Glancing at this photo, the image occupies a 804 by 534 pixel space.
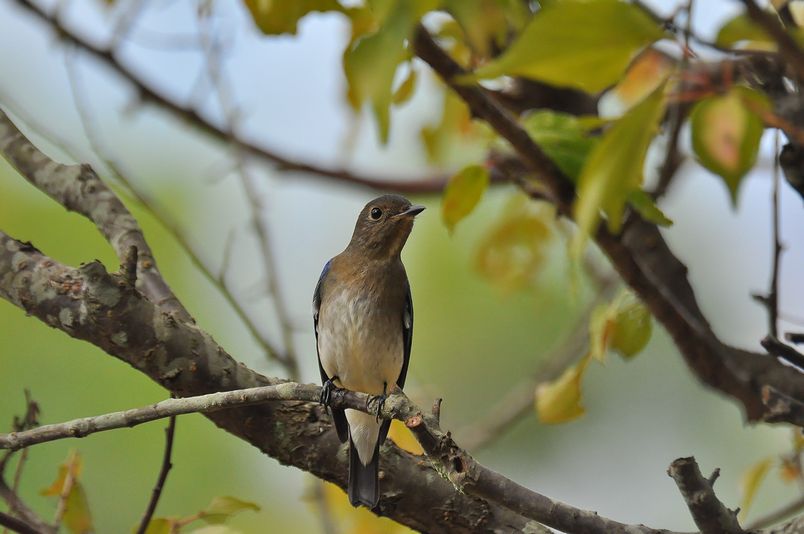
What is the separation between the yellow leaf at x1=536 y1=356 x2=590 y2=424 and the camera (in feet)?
12.0

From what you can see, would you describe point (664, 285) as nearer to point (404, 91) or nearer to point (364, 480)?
point (404, 91)

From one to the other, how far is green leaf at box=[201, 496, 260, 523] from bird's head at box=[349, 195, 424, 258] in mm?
2591

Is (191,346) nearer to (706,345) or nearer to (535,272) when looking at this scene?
(706,345)

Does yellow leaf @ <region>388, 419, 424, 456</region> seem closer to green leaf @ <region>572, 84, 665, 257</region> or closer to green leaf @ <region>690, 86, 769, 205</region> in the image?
green leaf @ <region>690, 86, 769, 205</region>

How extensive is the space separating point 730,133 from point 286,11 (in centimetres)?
155

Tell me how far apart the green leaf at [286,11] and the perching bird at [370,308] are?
2481 millimetres

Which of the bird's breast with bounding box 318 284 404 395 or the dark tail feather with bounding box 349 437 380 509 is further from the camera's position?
the bird's breast with bounding box 318 284 404 395

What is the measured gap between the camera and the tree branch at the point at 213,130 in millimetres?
4988

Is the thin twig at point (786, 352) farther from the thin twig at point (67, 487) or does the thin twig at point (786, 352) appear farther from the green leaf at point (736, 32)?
the thin twig at point (67, 487)

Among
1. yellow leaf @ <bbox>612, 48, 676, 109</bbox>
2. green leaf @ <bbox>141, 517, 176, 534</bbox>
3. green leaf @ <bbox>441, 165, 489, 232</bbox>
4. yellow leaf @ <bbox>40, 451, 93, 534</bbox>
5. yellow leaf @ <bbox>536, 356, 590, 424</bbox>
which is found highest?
yellow leaf @ <bbox>612, 48, 676, 109</bbox>

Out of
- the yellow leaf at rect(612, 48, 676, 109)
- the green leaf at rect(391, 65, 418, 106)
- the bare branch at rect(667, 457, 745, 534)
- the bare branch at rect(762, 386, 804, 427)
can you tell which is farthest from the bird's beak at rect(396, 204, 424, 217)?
the bare branch at rect(667, 457, 745, 534)

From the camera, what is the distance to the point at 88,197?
3.73 meters

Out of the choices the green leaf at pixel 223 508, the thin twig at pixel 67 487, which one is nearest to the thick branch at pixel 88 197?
the thin twig at pixel 67 487

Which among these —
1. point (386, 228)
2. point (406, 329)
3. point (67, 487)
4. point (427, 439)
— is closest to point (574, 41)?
point (427, 439)
